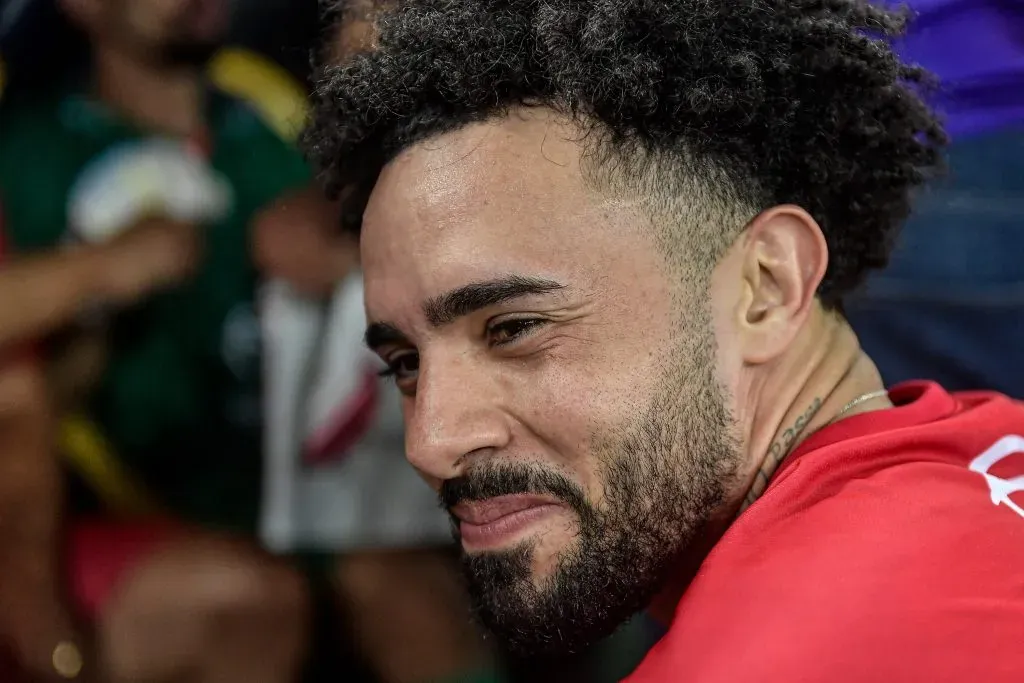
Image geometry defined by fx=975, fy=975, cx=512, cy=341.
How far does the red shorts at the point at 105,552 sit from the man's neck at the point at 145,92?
0.69 m

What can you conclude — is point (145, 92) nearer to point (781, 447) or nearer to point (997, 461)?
point (781, 447)

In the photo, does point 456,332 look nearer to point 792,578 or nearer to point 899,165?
point 792,578

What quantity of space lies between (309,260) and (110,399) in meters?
0.41

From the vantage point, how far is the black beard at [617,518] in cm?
88

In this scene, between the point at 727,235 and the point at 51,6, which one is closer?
the point at 727,235

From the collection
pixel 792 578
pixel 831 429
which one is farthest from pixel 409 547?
pixel 792 578

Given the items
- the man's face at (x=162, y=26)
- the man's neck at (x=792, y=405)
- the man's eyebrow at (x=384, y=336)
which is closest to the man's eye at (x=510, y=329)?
the man's eyebrow at (x=384, y=336)

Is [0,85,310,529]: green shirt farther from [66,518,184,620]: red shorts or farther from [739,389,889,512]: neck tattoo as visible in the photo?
[739,389,889,512]: neck tattoo

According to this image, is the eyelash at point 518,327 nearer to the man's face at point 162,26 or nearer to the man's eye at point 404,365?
the man's eye at point 404,365

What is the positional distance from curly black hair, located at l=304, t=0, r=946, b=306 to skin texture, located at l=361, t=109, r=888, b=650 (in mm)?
39

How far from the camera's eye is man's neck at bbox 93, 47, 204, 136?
5.61 ft

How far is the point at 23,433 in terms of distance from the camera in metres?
1.53

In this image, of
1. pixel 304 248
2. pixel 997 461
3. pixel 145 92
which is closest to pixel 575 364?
pixel 997 461

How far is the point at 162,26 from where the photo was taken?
5.61ft
